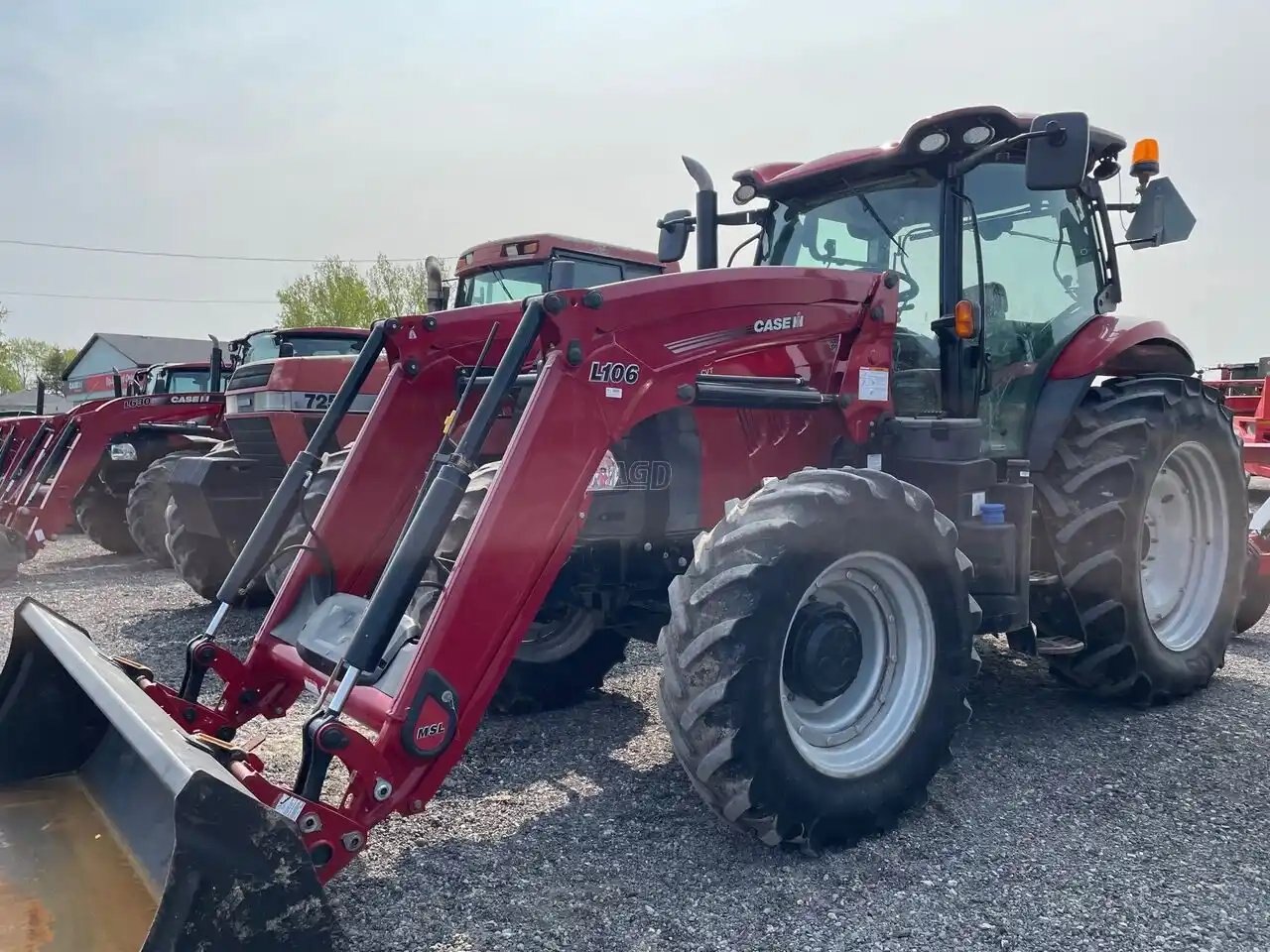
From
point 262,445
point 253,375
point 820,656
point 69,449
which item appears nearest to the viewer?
point 820,656

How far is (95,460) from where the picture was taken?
1001 cm

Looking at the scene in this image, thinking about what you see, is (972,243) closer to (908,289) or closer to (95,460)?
(908,289)

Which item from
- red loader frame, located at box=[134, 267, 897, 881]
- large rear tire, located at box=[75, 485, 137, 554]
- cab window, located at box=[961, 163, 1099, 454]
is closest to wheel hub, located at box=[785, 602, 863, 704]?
red loader frame, located at box=[134, 267, 897, 881]

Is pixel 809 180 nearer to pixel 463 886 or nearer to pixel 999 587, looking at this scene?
pixel 999 587

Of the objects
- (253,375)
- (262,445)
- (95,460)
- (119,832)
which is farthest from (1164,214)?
(95,460)

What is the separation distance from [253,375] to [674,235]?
440 cm

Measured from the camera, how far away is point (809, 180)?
4672 millimetres

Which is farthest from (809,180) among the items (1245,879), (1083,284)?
(1245,879)

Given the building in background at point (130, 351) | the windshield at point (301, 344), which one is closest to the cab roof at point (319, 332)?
the windshield at point (301, 344)

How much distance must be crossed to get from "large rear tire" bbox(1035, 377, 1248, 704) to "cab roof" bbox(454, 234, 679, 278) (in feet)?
18.2

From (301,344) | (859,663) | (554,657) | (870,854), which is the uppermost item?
(301,344)

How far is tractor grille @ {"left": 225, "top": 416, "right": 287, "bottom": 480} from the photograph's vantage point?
24.3ft

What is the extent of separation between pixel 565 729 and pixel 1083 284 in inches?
126

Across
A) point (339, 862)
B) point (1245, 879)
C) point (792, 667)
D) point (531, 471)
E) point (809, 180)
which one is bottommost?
point (1245, 879)
